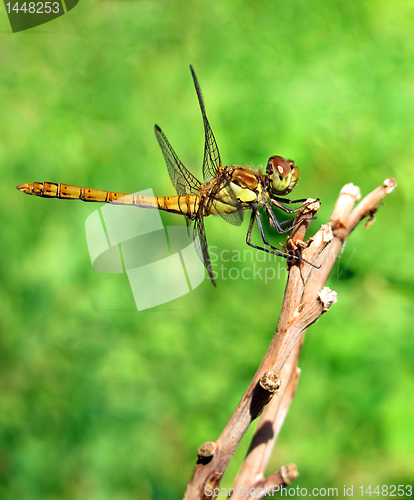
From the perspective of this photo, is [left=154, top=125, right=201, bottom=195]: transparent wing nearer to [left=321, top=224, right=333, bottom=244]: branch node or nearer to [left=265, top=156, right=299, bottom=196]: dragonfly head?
[left=265, top=156, right=299, bottom=196]: dragonfly head

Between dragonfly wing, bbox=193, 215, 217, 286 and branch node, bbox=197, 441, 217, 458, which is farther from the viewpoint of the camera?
dragonfly wing, bbox=193, 215, 217, 286

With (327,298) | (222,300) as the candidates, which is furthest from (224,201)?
(327,298)

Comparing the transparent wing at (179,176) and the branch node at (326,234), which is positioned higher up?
the transparent wing at (179,176)

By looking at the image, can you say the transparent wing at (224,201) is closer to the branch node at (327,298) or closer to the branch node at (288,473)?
the branch node at (327,298)

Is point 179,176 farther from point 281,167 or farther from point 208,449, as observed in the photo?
point 208,449

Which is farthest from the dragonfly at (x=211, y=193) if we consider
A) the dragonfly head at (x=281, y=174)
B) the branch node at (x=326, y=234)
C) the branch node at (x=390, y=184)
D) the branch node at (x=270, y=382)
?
the branch node at (x=270, y=382)

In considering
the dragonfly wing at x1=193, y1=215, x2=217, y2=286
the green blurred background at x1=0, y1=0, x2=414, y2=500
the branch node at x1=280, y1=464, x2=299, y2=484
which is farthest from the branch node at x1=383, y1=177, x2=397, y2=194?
the branch node at x1=280, y1=464, x2=299, y2=484
